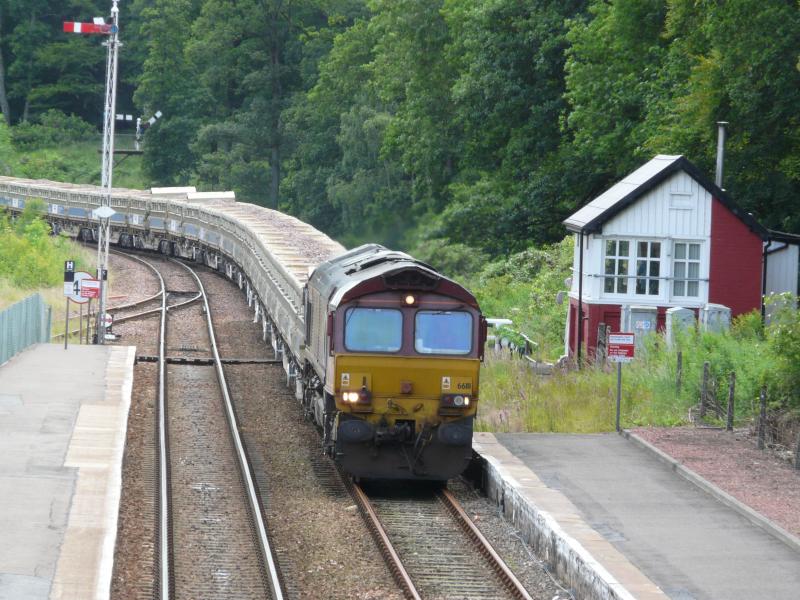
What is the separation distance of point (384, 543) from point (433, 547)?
0.58 meters

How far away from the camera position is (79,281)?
27.0 metres

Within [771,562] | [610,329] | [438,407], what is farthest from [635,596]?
[610,329]

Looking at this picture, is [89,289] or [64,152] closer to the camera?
[89,289]

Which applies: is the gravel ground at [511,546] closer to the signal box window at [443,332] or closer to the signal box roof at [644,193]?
the signal box window at [443,332]

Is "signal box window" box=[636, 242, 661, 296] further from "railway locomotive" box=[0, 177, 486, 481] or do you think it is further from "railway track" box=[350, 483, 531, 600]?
"railway track" box=[350, 483, 531, 600]

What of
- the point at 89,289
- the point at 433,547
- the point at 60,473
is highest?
the point at 89,289

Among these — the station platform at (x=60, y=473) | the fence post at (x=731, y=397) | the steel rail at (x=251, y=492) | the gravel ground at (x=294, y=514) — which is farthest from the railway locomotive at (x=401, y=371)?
the fence post at (x=731, y=397)

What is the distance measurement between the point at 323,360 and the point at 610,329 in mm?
10730

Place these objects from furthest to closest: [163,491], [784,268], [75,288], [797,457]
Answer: [784,268]
[75,288]
[797,457]
[163,491]

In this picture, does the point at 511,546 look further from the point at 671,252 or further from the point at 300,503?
the point at 671,252

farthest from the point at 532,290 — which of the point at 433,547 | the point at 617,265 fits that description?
the point at 433,547

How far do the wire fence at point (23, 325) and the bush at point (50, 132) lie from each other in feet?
210

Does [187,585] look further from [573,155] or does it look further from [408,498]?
[573,155]

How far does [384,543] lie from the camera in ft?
44.9
